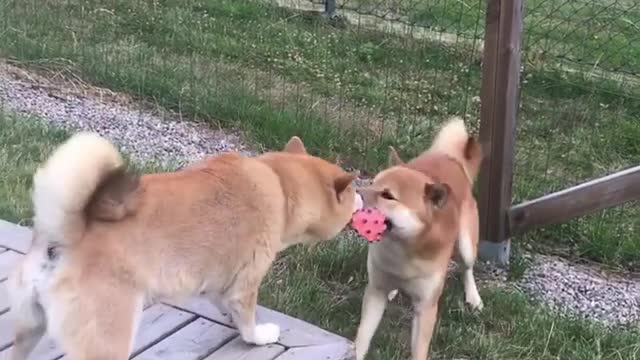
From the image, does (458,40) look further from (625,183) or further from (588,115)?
(625,183)

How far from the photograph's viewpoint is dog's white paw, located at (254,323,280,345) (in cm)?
288

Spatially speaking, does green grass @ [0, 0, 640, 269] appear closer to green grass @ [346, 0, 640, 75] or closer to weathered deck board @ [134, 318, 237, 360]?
green grass @ [346, 0, 640, 75]

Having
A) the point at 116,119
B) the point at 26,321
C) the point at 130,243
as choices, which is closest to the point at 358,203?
the point at 130,243

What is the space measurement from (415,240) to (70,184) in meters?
1.26

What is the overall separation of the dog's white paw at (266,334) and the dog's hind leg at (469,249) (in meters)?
0.98

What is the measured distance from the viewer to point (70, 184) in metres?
2.38

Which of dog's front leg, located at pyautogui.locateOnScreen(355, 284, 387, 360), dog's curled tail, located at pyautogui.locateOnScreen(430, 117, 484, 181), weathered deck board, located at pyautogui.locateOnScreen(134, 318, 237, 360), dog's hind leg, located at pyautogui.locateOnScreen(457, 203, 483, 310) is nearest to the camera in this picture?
weathered deck board, located at pyautogui.locateOnScreen(134, 318, 237, 360)

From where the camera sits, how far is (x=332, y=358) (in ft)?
9.29

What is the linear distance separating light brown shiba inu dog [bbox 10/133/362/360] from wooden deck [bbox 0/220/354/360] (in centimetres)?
6

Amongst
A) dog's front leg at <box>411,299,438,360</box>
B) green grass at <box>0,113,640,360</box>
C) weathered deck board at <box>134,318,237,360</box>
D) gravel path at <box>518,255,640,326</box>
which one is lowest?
gravel path at <box>518,255,640,326</box>

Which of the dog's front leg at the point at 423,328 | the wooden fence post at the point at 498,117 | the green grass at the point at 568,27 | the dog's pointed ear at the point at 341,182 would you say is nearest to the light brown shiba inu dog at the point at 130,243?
the dog's pointed ear at the point at 341,182

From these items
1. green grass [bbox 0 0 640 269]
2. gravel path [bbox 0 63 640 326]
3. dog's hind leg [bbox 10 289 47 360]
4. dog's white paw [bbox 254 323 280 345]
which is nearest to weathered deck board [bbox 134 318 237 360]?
dog's white paw [bbox 254 323 280 345]

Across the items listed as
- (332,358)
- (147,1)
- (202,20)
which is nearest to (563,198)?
(332,358)

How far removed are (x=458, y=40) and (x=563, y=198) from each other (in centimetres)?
252
